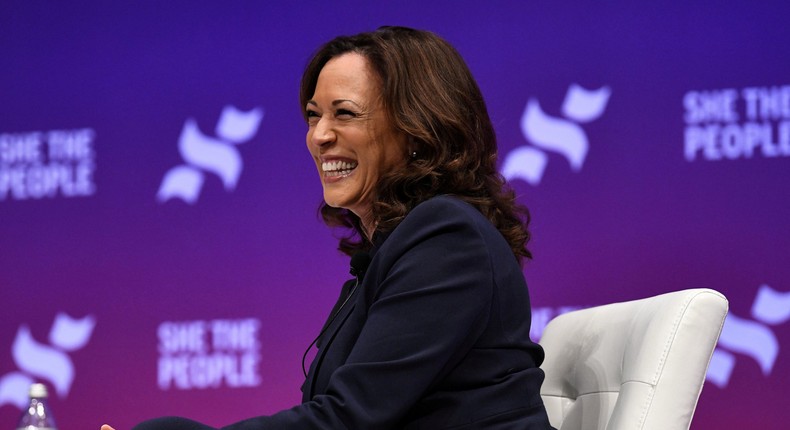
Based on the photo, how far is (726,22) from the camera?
3.03 meters

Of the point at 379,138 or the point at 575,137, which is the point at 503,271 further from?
the point at 575,137

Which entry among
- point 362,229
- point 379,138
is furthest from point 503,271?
point 362,229

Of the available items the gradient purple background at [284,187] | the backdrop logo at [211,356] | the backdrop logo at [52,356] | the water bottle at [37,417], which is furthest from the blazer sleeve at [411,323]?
the backdrop logo at [52,356]

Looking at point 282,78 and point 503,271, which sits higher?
point 282,78

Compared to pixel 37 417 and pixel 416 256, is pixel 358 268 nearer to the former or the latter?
pixel 416 256

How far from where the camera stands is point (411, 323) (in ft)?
4.71

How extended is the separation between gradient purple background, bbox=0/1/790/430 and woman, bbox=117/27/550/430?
130 cm

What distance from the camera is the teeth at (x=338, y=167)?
6.09ft

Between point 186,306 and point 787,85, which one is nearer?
point 787,85

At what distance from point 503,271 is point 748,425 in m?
1.66

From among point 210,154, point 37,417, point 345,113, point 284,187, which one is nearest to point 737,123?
point 284,187

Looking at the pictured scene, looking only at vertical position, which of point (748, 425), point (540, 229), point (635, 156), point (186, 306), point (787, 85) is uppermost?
point (787, 85)

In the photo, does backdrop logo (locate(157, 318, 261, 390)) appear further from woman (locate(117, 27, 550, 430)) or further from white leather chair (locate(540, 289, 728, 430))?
white leather chair (locate(540, 289, 728, 430))

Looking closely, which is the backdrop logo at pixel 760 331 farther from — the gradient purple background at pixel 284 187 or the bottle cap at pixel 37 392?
the bottle cap at pixel 37 392
